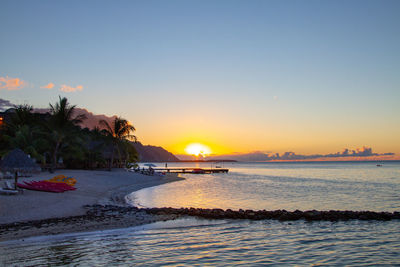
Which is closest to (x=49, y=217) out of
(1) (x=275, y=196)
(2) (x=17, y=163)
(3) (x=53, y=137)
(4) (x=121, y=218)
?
(4) (x=121, y=218)

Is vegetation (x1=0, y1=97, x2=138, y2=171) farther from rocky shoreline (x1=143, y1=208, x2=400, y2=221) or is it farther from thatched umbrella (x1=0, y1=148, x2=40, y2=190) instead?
rocky shoreline (x1=143, y1=208, x2=400, y2=221)

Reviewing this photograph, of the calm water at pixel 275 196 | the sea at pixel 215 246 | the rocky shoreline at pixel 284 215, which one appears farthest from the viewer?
the calm water at pixel 275 196

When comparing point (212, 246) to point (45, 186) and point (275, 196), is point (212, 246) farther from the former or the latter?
point (275, 196)

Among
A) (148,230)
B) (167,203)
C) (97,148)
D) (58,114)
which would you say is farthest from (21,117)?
(148,230)

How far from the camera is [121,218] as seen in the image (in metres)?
14.8

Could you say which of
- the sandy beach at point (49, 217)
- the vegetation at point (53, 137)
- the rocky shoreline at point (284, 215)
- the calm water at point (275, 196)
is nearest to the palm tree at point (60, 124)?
the vegetation at point (53, 137)

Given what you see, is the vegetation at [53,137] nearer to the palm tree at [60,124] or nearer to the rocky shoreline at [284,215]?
the palm tree at [60,124]

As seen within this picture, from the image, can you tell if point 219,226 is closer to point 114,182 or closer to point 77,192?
point 77,192

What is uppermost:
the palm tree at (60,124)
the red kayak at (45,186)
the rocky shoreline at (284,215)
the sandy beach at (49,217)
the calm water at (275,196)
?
the palm tree at (60,124)

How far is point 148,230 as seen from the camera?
12.8m

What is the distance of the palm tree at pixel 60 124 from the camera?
35469mm

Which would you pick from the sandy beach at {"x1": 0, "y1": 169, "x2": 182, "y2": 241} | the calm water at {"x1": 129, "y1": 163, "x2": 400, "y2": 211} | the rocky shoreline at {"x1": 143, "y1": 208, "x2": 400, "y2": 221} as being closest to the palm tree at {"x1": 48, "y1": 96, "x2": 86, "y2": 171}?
the calm water at {"x1": 129, "y1": 163, "x2": 400, "y2": 211}

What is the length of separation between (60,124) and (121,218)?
24830 millimetres

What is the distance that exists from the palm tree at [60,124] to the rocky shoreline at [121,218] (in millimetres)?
20888
